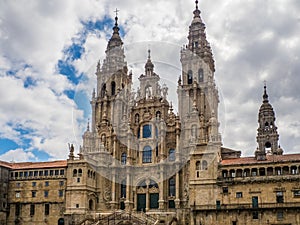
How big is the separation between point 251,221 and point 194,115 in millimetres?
20808

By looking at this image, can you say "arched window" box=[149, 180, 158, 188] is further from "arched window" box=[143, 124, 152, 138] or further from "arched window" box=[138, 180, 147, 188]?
"arched window" box=[143, 124, 152, 138]

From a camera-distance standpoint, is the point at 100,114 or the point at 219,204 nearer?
the point at 219,204

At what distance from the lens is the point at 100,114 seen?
3159 inches

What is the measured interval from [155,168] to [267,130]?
1021 inches

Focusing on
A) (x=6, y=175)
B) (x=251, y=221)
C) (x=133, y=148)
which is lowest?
(x=251, y=221)

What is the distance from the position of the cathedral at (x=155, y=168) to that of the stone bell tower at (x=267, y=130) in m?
0.20

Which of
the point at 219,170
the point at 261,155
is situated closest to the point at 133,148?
the point at 219,170

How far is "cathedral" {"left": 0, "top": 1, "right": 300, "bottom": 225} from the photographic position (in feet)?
199

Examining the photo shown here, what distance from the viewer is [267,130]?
83.7m

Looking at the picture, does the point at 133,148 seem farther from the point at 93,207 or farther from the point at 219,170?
the point at 219,170

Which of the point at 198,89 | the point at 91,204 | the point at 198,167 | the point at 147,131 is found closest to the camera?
the point at 198,167

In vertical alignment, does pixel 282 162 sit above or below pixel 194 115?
below

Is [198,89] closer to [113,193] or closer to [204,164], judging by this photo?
[204,164]

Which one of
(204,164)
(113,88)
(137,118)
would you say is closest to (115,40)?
(113,88)
